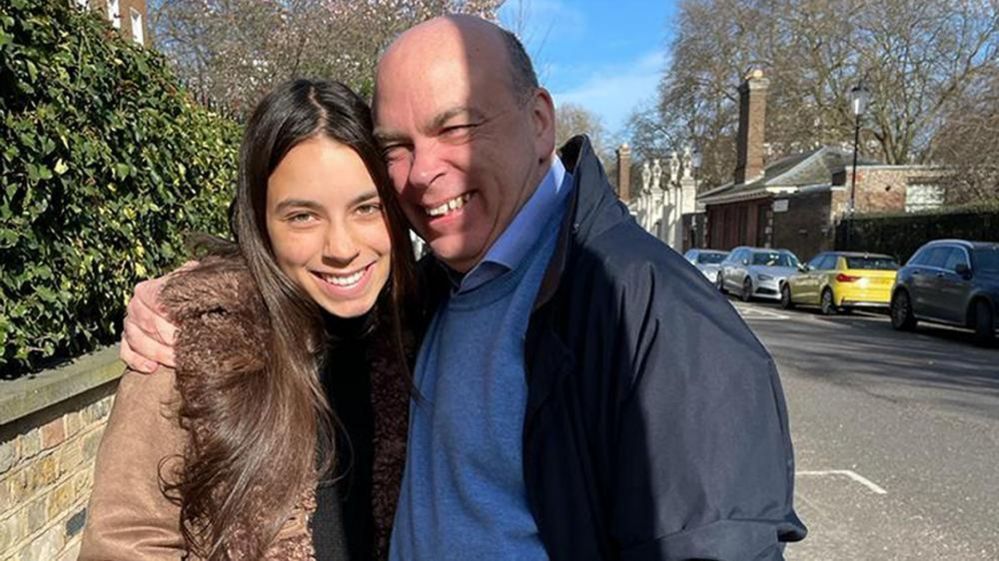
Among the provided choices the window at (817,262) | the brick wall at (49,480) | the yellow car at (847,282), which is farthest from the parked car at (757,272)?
the brick wall at (49,480)

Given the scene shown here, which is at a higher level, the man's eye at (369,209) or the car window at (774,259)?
the man's eye at (369,209)

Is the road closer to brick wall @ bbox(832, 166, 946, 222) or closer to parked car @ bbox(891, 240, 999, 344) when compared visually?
parked car @ bbox(891, 240, 999, 344)

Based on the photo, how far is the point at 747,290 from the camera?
877 inches

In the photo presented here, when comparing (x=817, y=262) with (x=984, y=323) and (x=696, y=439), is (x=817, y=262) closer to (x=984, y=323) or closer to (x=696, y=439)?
(x=984, y=323)

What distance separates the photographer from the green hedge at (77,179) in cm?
279

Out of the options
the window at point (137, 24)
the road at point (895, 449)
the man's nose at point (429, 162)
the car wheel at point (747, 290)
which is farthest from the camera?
the car wheel at point (747, 290)

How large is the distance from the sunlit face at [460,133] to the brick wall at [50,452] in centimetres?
187

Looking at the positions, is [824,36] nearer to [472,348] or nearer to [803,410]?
[803,410]

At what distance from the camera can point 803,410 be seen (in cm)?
767

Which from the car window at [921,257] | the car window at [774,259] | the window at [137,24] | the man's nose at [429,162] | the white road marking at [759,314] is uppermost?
the window at [137,24]

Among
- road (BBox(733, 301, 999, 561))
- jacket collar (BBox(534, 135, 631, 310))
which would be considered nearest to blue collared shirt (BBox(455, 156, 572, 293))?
jacket collar (BBox(534, 135, 631, 310))

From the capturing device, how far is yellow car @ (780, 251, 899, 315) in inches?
668

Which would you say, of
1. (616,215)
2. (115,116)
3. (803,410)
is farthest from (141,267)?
(803,410)

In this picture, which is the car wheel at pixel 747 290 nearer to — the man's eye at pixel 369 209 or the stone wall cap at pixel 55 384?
the stone wall cap at pixel 55 384
